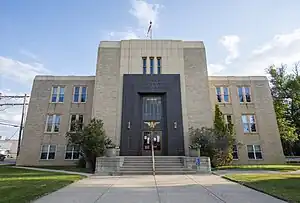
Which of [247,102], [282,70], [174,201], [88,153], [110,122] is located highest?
[282,70]

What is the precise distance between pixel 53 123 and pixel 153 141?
34.8ft

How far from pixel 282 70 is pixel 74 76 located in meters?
27.5

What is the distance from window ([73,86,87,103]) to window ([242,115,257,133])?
16834 millimetres

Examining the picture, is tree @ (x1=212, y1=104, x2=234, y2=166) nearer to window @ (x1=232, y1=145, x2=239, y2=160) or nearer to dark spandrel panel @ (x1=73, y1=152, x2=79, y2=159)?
window @ (x1=232, y1=145, x2=239, y2=160)

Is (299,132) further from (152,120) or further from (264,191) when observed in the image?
(264,191)

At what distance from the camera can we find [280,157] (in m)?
21.0

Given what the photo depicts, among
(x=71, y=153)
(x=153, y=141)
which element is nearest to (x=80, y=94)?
(x=71, y=153)

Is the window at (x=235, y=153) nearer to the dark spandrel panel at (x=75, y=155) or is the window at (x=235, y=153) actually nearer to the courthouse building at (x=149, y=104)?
the courthouse building at (x=149, y=104)

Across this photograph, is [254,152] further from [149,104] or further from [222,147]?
[149,104]

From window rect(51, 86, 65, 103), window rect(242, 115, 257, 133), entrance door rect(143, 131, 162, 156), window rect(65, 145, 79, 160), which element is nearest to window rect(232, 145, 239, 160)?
window rect(242, 115, 257, 133)

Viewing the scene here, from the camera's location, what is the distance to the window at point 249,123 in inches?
874

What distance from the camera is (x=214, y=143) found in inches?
690

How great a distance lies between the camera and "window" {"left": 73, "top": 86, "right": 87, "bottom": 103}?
23.3m

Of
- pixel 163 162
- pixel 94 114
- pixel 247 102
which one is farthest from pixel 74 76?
pixel 247 102
